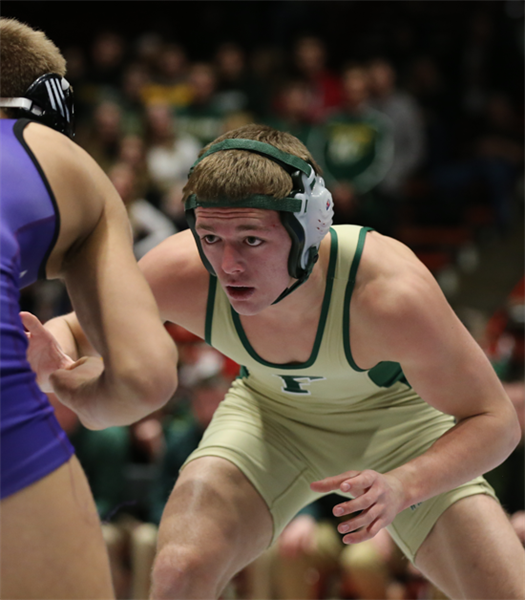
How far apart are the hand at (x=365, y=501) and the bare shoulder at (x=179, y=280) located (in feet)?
2.72

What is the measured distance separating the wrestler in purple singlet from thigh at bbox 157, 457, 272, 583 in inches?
39.0

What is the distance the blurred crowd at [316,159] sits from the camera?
4.79m

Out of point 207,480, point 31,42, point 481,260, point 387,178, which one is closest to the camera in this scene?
point 31,42

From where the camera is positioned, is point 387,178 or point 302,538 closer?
point 302,538

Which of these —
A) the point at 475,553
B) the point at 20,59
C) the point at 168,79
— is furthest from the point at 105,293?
the point at 168,79

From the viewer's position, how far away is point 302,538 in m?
4.69

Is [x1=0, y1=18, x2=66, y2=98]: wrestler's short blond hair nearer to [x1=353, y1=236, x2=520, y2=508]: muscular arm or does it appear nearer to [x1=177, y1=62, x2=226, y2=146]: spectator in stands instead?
[x1=353, y1=236, x2=520, y2=508]: muscular arm

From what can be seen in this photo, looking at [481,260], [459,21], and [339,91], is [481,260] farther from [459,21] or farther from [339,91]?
[459,21]

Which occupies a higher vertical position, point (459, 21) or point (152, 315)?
point (152, 315)

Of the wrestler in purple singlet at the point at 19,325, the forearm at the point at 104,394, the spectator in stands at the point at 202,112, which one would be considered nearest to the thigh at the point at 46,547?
the wrestler in purple singlet at the point at 19,325

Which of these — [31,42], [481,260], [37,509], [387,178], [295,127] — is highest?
[31,42]

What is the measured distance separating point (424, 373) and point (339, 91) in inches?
253

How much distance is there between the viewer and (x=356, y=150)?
25.9 feet

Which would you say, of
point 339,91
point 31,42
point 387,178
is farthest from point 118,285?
point 339,91
